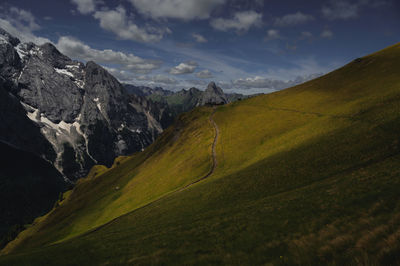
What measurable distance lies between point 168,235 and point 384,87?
75.1 m

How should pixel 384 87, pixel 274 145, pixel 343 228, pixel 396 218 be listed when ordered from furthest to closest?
pixel 384 87, pixel 274 145, pixel 343 228, pixel 396 218

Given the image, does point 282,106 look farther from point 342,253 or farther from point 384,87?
point 342,253

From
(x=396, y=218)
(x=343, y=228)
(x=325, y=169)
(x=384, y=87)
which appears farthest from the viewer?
(x=384, y=87)

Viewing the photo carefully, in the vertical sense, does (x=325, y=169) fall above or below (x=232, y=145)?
below

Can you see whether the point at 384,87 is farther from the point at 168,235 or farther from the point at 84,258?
the point at 84,258

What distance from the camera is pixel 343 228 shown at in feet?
42.1

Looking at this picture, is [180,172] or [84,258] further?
[180,172]

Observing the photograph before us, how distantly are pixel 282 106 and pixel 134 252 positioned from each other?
3279 inches

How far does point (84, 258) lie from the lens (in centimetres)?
1892

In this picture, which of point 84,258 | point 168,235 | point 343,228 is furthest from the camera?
point 168,235

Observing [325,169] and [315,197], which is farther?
[325,169]

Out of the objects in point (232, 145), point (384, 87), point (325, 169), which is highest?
point (384, 87)

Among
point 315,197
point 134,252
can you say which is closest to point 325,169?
point 315,197

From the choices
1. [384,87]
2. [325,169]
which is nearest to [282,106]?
[384,87]
